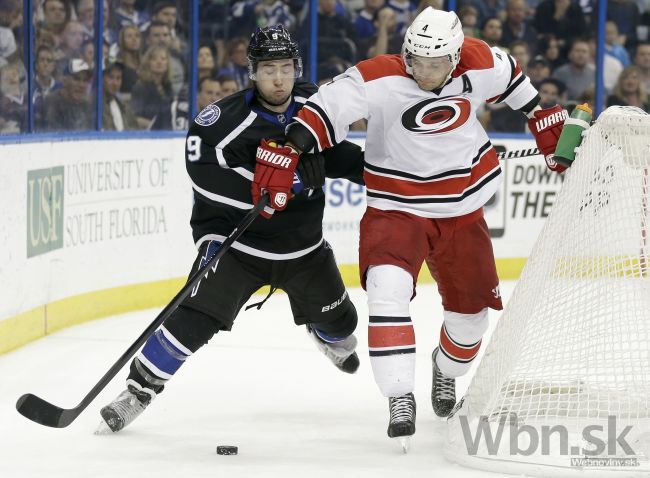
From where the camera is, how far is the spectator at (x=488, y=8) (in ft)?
25.3

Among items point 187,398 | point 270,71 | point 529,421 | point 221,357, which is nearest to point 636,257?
point 529,421

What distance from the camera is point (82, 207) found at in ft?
18.4

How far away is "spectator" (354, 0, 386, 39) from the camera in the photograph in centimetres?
751

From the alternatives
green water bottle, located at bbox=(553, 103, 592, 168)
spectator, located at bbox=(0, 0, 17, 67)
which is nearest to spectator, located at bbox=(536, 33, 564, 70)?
spectator, located at bbox=(0, 0, 17, 67)

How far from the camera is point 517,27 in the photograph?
7.83 meters

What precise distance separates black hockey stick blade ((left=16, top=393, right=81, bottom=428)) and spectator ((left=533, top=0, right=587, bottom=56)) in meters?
5.18

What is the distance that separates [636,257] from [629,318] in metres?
0.17

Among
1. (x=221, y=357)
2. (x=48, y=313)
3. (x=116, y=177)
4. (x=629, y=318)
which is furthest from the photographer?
(x=116, y=177)

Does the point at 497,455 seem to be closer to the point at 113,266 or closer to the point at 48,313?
the point at 48,313

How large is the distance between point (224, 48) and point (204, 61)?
17cm

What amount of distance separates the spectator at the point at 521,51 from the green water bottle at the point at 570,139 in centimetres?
427

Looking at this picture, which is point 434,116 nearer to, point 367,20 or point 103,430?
point 103,430

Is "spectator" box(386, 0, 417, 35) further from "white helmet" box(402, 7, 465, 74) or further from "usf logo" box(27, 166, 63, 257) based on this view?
"white helmet" box(402, 7, 465, 74)

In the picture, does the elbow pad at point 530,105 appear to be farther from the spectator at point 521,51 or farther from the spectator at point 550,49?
the spectator at point 550,49
